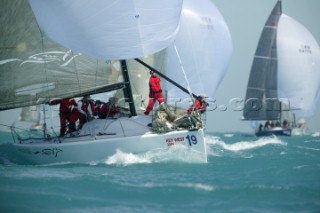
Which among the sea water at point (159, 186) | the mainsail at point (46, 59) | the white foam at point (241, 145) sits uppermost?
the mainsail at point (46, 59)

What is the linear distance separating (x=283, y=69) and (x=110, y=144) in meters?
33.9

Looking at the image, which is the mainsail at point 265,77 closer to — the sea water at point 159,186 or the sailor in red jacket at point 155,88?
the sailor in red jacket at point 155,88

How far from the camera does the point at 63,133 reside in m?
18.8

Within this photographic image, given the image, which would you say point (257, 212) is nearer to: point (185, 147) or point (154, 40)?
point (185, 147)

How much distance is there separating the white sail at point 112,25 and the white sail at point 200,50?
8.99 meters

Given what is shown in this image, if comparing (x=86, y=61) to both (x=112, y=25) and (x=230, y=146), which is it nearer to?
(x=112, y=25)

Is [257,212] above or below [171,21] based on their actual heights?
below

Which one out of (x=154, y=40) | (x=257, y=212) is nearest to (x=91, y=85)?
(x=154, y=40)

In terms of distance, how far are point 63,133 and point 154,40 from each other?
3912mm

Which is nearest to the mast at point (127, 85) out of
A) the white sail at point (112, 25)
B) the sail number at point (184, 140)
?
the white sail at point (112, 25)

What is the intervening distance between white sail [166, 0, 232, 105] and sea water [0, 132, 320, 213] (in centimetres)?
958

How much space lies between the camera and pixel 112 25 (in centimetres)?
1688

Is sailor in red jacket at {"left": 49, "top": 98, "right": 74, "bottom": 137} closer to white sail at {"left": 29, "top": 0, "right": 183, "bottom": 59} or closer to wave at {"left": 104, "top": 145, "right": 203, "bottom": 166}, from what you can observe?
white sail at {"left": 29, "top": 0, "right": 183, "bottom": 59}

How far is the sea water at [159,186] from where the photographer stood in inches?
460
